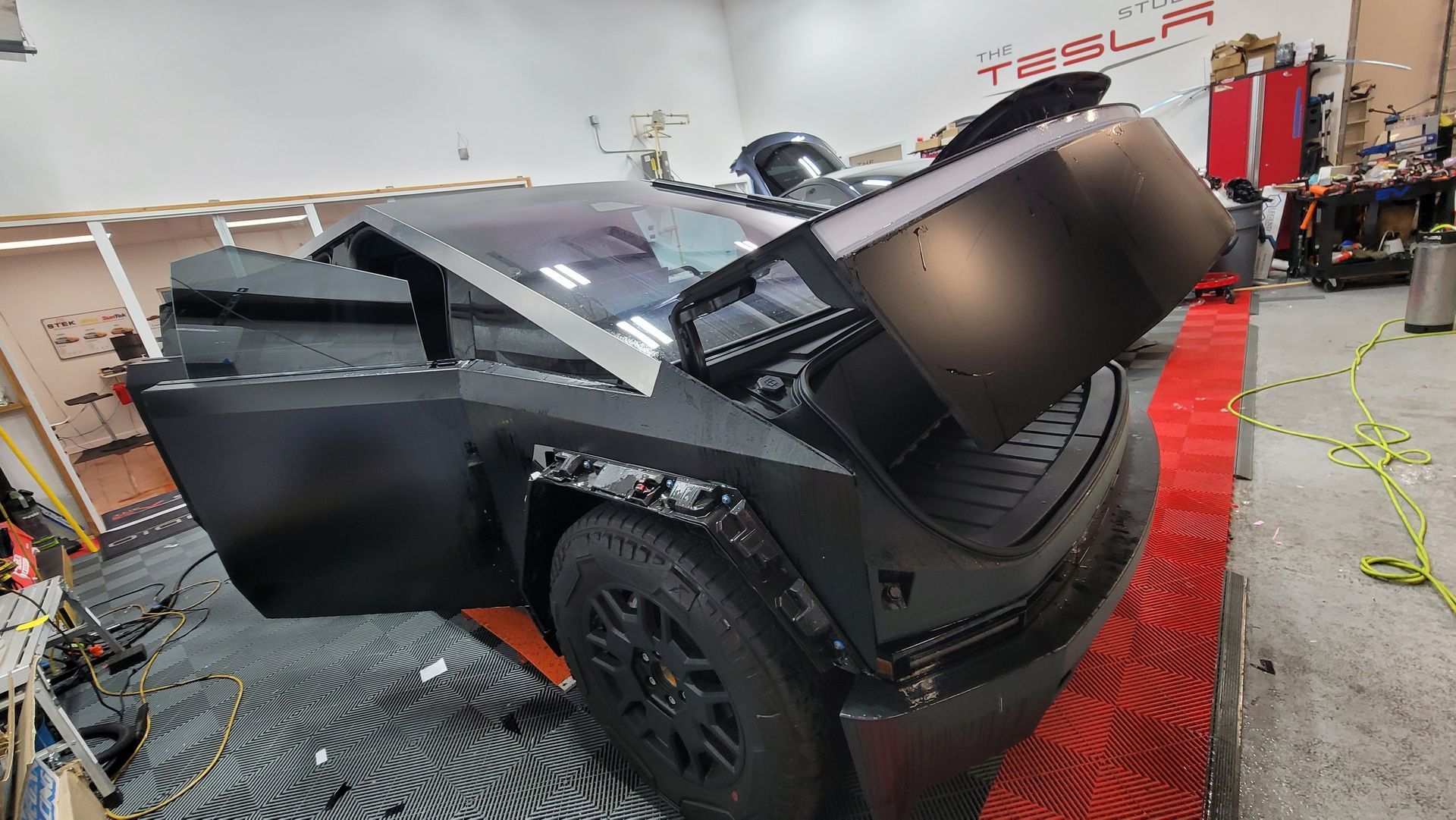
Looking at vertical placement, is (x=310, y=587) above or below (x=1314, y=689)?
above

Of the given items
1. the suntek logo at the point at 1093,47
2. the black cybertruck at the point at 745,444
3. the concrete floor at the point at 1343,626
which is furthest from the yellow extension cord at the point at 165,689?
the suntek logo at the point at 1093,47

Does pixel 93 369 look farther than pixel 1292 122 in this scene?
No

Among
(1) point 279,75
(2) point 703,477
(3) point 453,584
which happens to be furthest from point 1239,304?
(1) point 279,75

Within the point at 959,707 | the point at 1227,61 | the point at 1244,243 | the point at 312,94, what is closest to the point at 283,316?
the point at 959,707

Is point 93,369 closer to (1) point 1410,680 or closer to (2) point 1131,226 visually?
(2) point 1131,226

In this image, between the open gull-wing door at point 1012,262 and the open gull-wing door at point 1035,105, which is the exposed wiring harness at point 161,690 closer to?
the open gull-wing door at point 1012,262

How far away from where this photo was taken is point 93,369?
5.29 m

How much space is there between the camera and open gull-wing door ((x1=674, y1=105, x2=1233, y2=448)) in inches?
32.7

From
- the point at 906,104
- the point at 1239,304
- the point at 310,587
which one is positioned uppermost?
the point at 906,104

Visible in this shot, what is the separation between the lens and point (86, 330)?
507 centimetres

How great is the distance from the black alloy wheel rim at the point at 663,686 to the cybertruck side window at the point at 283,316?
856mm

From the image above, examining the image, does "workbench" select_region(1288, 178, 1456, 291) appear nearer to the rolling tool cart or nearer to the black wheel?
the black wheel

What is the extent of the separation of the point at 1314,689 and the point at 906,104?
8643mm

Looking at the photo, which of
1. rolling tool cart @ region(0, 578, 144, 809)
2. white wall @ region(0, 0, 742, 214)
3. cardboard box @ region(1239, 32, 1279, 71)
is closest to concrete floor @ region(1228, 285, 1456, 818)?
rolling tool cart @ region(0, 578, 144, 809)
